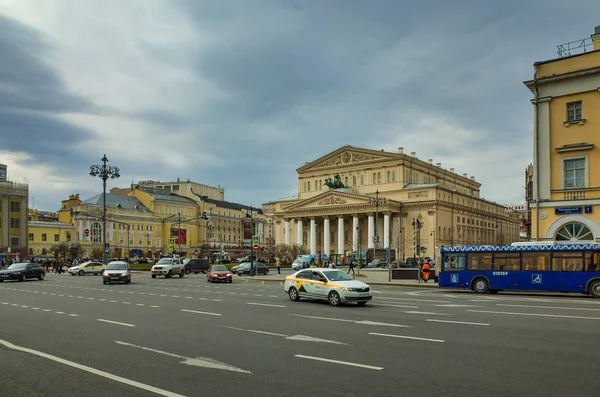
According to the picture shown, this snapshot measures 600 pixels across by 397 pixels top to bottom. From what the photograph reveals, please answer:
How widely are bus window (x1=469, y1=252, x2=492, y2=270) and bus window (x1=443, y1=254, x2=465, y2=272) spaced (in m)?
0.54

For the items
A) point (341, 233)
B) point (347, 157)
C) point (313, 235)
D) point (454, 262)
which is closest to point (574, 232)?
point (454, 262)

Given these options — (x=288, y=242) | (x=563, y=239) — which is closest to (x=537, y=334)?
(x=563, y=239)

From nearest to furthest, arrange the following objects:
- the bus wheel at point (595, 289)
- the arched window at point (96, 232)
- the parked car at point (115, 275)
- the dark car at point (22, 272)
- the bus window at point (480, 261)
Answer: the bus wheel at point (595, 289)
the bus window at point (480, 261)
the parked car at point (115, 275)
the dark car at point (22, 272)
the arched window at point (96, 232)

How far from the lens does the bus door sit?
28.4 metres

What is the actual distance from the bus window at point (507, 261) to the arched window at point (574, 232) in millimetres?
6874

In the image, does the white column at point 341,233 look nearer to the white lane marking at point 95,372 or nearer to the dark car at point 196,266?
the dark car at point 196,266

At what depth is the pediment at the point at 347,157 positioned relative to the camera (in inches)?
4386

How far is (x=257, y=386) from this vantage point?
790 centimetres

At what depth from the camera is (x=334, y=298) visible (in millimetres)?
20875

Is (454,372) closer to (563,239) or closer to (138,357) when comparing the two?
(138,357)

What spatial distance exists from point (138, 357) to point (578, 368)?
783 centimetres

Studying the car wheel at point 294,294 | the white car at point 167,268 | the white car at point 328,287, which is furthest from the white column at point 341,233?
the car wheel at point 294,294

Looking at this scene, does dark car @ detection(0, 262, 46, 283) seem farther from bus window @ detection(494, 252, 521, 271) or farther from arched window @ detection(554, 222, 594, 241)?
arched window @ detection(554, 222, 594, 241)

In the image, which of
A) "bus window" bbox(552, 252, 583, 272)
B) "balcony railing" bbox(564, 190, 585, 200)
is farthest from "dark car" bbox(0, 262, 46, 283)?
"balcony railing" bbox(564, 190, 585, 200)
